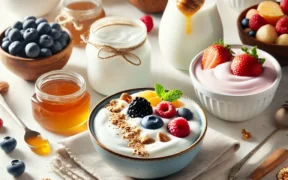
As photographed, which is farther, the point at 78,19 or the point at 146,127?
the point at 78,19

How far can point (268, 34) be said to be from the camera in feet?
4.75

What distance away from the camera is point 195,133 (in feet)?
3.74

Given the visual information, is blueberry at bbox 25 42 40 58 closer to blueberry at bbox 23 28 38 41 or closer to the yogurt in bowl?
blueberry at bbox 23 28 38 41

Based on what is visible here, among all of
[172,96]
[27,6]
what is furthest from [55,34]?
[172,96]

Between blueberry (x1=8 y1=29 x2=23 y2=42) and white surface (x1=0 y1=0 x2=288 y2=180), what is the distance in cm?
11

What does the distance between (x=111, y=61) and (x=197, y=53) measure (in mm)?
233

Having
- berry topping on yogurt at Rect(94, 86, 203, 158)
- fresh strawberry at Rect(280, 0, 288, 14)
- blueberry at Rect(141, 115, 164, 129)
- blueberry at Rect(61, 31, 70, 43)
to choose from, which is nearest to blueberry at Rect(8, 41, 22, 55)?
blueberry at Rect(61, 31, 70, 43)

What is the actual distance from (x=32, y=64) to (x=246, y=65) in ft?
1.61

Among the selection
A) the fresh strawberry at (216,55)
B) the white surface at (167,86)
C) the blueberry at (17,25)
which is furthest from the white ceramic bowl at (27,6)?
the fresh strawberry at (216,55)

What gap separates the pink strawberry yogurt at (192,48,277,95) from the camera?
129 centimetres

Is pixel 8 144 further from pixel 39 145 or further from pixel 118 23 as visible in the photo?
pixel 118 23

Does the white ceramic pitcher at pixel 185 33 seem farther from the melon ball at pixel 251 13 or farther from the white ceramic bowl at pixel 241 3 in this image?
the white ceramic bowl at pixel 241 3

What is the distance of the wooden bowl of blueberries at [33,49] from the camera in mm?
1409

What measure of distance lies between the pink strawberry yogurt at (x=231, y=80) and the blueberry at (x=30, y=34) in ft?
1.25
